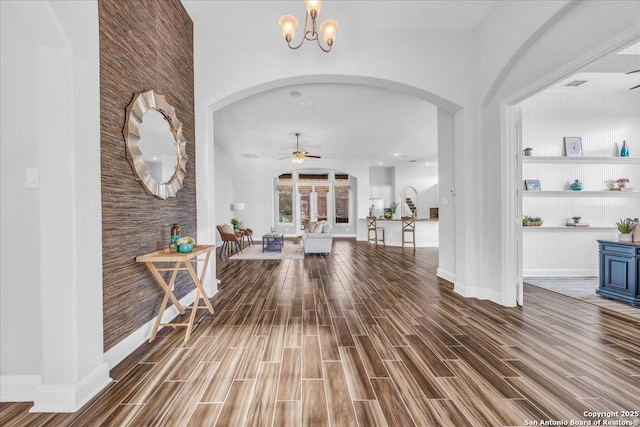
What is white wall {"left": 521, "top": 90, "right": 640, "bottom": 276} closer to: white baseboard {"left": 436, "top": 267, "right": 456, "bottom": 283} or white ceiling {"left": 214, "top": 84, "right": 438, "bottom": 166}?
white baseboard {"left": 436, "top": 267, "right": 456, "bottom": 283}

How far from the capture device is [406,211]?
12398 mm

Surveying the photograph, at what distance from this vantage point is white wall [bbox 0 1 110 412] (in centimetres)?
160

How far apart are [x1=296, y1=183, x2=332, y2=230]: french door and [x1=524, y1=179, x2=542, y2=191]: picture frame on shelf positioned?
8.12m

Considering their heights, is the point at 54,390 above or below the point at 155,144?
below

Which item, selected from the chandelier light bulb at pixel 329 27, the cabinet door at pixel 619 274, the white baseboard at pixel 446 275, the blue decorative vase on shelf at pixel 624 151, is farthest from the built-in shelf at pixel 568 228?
the chandelier light bulb at pixel 329 27

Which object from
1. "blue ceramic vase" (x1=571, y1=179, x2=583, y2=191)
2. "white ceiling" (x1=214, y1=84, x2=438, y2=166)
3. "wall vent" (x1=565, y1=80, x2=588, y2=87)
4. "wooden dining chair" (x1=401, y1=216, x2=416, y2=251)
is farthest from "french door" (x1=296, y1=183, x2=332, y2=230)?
"wall vent" (x1=565, y1=80, x2=588, y2=87)

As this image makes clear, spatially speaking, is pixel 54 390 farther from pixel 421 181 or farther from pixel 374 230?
pixel 421 181

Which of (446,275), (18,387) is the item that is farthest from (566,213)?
(18,387)

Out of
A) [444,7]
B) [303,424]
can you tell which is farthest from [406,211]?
[303,424]

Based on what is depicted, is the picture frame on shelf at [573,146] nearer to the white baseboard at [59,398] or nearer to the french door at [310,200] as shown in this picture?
the white baseboard at [59,398]

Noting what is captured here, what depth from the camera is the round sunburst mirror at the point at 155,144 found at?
7.34ft

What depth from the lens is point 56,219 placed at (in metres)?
1.61

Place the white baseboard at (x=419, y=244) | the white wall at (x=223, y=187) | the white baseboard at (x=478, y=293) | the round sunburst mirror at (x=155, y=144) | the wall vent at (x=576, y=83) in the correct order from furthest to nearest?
the white wall at (x=223, y=187) → the white baseboard at (x=419, y=244) → the wall vent at (x=576, y=83) → the white baseboard at (x=478, y=293) → the round sunburst mirror at (x=155, y=144)

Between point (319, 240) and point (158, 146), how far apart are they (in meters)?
4.87
